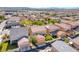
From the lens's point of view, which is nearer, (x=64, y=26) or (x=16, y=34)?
(x=16, y=34)

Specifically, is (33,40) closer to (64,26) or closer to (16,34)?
(16,34)

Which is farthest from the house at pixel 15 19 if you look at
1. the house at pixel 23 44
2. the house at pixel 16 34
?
the house at pixel 23 44

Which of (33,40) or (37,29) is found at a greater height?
(37,29)

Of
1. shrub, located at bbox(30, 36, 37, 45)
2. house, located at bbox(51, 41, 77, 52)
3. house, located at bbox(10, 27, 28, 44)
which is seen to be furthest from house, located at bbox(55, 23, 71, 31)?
house, located at bbox(10, 27, 28, 44)

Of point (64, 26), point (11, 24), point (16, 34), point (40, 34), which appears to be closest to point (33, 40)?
point (40, 34)

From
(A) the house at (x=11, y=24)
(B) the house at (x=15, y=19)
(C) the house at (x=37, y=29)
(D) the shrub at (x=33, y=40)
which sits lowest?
(D) the shrub at (x=33, y=40)

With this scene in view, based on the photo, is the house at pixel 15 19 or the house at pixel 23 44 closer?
the house at pixel 23 44

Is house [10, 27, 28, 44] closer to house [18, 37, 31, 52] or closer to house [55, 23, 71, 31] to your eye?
house [18, 37, 31, 52]

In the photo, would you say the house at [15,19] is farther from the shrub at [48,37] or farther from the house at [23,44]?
the shrub at [48,37]
